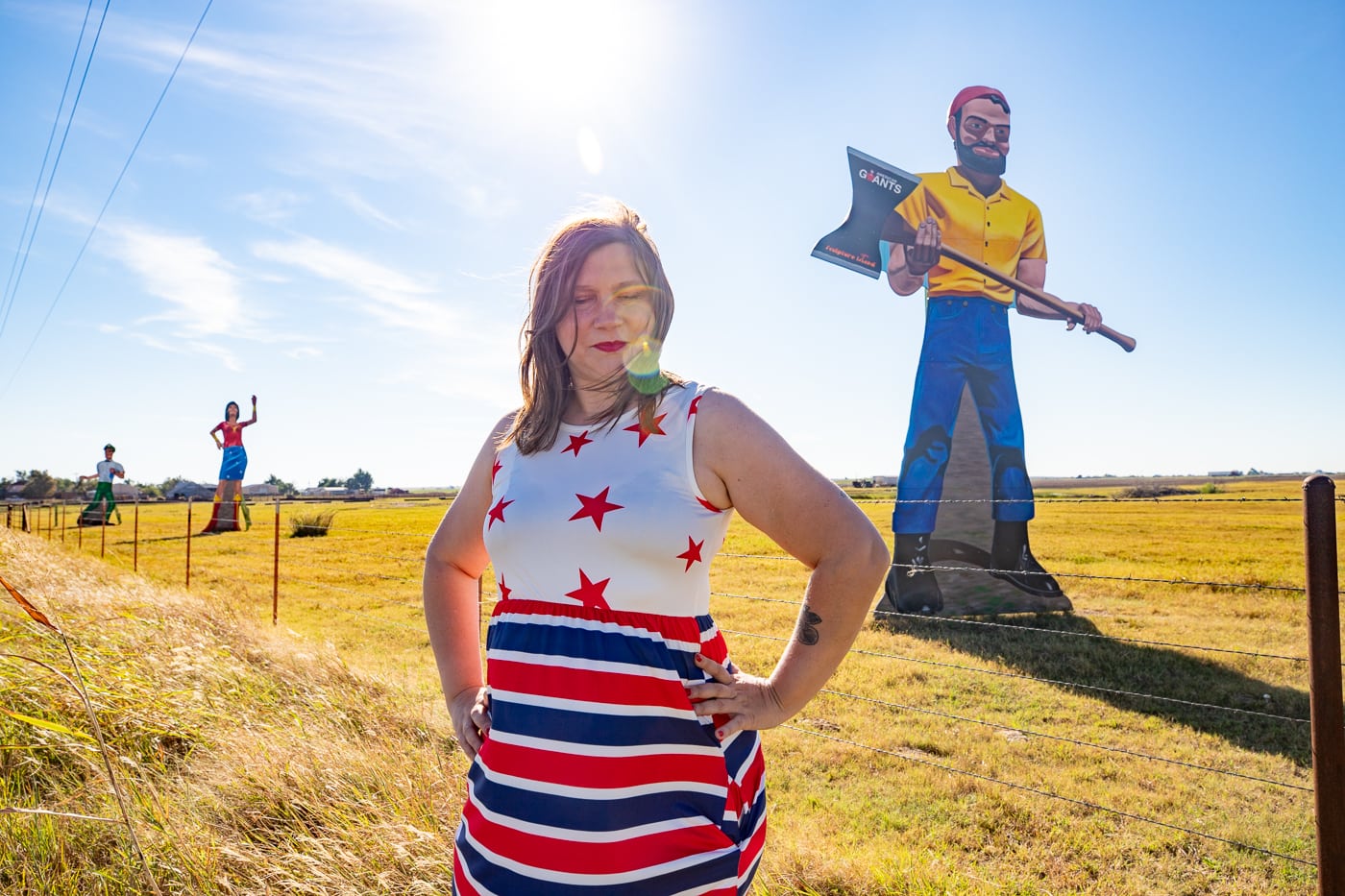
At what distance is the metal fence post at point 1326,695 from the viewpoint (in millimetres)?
1789

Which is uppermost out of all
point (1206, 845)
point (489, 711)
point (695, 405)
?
point (695, 405)

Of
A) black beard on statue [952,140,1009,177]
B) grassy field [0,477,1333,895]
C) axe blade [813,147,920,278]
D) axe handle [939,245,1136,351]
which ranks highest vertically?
black beard on statue [952,140,1009,177]

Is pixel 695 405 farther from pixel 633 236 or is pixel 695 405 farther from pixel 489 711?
pixel 489 711

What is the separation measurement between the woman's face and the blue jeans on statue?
5734mm

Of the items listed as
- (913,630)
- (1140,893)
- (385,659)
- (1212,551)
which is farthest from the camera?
(1212,551)

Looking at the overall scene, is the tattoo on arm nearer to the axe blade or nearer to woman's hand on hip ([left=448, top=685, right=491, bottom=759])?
woman's hand on hip ([left=448, top=685, right=491, bottom=759])

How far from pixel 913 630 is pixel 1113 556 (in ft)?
21.3

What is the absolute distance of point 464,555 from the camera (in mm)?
1688

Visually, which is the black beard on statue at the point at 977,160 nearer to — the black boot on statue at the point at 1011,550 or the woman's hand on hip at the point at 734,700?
the black boot on statue at the point at 1011,550

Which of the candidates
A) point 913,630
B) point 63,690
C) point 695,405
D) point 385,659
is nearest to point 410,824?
point 695,405

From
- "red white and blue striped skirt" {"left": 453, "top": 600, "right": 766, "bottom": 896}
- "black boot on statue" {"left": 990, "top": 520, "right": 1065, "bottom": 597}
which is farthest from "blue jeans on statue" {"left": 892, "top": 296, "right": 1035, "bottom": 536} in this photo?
"red white and blue striped skirt" {"left": 453, "top": 600, "right": 766, "bottom": 896}

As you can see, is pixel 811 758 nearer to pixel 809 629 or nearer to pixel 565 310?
pixel 809 629

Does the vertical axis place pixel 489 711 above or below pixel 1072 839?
above

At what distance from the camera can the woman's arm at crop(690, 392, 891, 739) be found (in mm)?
1255
